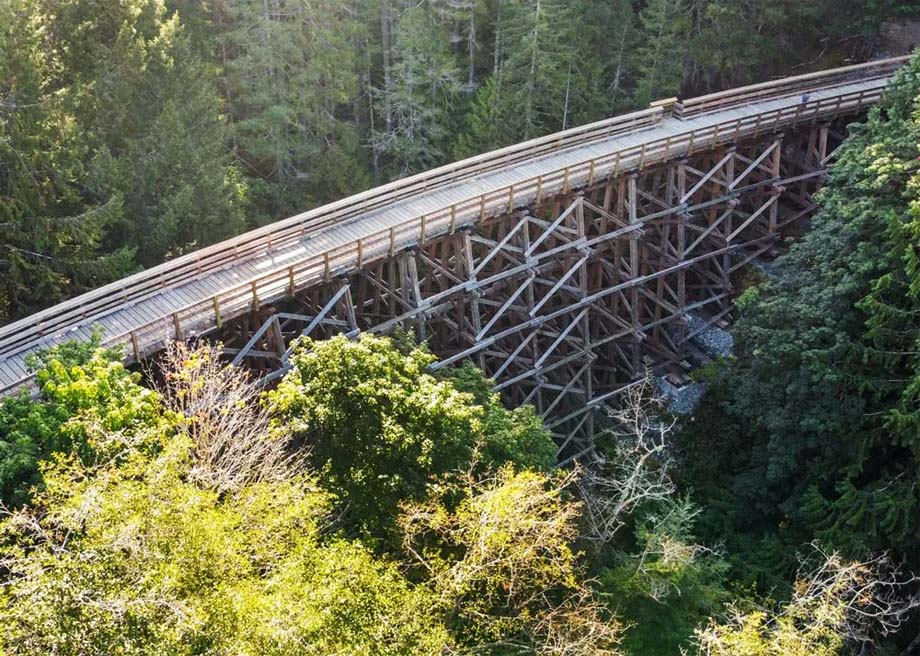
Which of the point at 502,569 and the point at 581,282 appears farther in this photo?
the point at 581,282

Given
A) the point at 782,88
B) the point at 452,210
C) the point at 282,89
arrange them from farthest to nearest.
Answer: the point at 282,89 → the point at 782,88 → the point at 452,210

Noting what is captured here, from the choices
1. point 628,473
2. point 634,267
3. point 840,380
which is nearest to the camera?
point 840,380

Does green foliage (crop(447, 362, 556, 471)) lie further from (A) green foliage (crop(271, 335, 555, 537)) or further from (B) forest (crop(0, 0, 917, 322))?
(B) forest (crop(0, 0, 917, 322))

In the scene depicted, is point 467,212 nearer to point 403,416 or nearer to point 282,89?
point 403,416

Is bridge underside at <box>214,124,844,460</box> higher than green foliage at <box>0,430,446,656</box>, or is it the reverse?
green foliage at <box>0,430,446,656</box>

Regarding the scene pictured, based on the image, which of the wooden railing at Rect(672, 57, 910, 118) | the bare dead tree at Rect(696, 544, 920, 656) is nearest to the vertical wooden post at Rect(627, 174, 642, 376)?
the wooden railing at Rect(672, 57, 910, 118)

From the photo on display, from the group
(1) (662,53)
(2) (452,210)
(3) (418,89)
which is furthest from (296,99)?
(1) (662,53)
